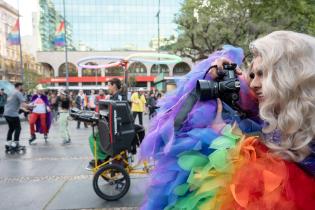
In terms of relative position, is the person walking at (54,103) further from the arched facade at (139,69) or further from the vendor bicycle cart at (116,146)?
the arched facade at (139,69)

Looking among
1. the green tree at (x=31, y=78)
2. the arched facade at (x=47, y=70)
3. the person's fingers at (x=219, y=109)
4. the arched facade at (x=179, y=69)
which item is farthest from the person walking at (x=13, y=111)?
the arched facade at (x=47, y=70)

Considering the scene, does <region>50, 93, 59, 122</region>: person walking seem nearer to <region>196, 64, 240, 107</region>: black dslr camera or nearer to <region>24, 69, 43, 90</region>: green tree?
<region>196, 64, 240, 107</region>: black dslr camera

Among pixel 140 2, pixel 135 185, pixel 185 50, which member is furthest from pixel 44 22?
pixel 135 185

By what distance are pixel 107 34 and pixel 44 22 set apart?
23171mm

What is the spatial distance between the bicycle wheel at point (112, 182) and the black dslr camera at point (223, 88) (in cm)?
366

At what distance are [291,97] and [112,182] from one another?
13.8 feet

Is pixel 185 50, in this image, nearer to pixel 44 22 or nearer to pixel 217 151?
pixel 217 151

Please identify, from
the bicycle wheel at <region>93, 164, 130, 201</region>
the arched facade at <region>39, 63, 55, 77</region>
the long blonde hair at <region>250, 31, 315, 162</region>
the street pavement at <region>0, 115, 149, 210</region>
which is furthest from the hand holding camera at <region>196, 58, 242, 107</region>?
the arched facade at <region>39, 63, 55, 77</region>

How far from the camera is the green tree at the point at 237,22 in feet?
62.0

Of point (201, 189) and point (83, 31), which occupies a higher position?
point (83, 31)

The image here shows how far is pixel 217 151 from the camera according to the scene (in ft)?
4.53

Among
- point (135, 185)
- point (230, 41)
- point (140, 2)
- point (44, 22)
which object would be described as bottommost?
point (135, 185)

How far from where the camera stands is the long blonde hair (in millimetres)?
1297

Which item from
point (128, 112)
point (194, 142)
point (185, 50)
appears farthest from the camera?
point (185, 50)
